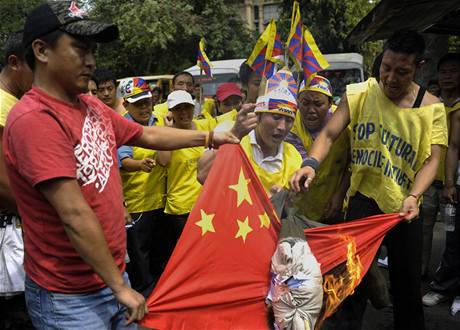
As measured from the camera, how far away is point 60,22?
1.71 meters

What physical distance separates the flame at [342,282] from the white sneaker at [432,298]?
1.81 metres

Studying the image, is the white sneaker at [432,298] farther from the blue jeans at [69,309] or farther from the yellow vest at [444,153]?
the blue jeans at [69,309]

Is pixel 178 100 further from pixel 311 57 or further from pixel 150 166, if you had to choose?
pixel 311 57

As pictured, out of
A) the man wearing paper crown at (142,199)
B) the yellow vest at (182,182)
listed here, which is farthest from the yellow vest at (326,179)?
the man wearing paper crown at (142,199)

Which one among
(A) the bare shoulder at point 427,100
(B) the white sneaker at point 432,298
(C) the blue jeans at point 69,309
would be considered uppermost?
→ (A) the bare shoulder at point 427,100

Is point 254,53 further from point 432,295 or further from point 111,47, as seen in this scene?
point 111,47

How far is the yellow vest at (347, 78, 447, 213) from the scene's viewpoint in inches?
109

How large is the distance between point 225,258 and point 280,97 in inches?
40.1

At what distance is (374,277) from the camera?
2967 mm

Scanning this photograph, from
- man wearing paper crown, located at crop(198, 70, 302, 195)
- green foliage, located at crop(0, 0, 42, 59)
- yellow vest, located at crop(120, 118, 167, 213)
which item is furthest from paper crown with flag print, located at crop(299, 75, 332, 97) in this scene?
green foliage, located at crop(0, 0, 42, 59)

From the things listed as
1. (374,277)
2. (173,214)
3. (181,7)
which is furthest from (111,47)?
(374,277)

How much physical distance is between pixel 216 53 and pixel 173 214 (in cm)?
1911

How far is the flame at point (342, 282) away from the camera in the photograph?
240 centimetres

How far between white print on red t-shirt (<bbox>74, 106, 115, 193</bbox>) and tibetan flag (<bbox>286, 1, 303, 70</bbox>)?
1517 millimetres
